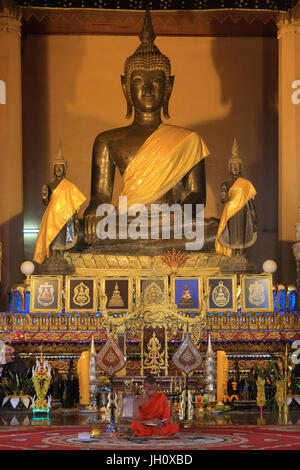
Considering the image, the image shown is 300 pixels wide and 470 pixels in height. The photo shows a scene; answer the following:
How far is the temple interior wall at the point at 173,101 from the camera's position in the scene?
1263cm

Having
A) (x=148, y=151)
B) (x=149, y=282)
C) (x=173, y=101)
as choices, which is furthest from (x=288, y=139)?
(x=149, y=282)

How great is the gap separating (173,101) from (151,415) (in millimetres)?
7147

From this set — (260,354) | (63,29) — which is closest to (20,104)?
(63,29)

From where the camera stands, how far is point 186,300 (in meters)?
9.95

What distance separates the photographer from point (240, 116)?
41.9 feet

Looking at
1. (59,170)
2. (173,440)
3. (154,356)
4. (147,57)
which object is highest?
(147,57)

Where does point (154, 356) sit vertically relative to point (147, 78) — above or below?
below

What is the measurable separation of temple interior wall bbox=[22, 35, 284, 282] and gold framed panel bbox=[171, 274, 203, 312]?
270cm

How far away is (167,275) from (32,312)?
1.42m

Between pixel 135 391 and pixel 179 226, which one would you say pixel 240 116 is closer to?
pixel 179 226

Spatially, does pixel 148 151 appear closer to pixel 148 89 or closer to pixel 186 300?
pixel 148 89

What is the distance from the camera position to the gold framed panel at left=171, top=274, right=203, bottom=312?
9930 millimetres

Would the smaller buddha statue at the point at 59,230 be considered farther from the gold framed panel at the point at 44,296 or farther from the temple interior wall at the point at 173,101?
the temple interior wall at the point at 173,101
